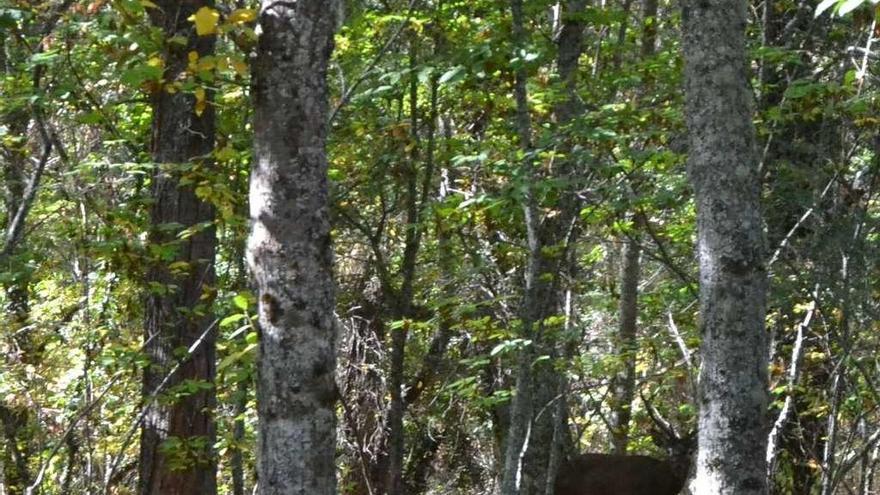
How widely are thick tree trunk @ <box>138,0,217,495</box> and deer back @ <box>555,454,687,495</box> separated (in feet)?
9.69

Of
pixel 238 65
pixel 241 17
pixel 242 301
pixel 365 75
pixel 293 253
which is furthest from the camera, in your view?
A: pixel 365 75

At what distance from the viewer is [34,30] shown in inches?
380

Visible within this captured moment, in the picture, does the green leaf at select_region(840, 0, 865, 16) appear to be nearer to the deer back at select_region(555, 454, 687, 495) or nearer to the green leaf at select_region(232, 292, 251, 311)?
the green leaf at select_region(232, 292, 251, 311)

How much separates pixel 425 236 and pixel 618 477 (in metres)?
4.85

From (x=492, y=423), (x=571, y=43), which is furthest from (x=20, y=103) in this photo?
(x=492, y=423)

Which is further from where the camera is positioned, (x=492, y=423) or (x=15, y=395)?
(x=492, y=423)

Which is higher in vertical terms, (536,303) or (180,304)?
(536,303)

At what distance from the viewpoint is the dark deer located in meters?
9.45

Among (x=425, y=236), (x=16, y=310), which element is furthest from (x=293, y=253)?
(x=16, y=310)

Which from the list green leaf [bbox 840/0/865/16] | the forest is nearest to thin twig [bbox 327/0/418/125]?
the forest

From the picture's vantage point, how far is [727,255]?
576cm

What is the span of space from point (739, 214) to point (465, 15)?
14.5 ft

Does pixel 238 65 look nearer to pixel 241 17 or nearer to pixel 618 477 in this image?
pixel 241 17

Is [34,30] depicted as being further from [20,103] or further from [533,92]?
[533,92]
